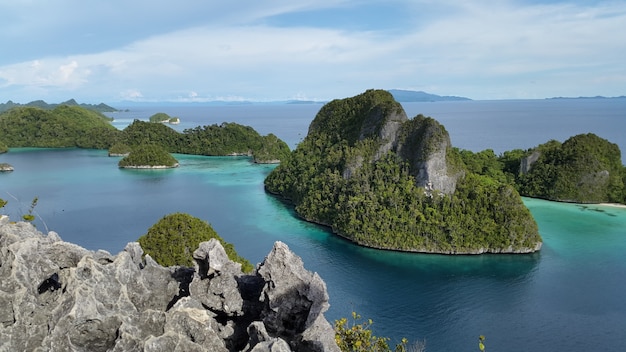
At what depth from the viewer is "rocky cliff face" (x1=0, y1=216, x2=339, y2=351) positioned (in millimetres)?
7809

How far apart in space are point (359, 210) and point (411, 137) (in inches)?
385

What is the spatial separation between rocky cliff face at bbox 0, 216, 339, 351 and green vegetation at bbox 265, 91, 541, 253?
30.3 metres

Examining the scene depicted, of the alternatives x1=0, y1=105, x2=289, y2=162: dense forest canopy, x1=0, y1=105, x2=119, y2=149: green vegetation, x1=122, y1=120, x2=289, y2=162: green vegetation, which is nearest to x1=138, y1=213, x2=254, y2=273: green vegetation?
x1=0, y1=105, x2=289, y2=162: dense forest canopy

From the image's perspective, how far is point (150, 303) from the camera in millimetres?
9195

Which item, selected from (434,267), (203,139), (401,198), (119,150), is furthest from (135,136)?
(434,267)

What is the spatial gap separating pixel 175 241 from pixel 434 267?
1925cm

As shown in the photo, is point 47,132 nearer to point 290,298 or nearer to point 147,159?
point 147,159

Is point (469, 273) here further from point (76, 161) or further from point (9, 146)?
point (9, 146)

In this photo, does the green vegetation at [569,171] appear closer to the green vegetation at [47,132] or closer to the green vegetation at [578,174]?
the green vegetation at [578,174]

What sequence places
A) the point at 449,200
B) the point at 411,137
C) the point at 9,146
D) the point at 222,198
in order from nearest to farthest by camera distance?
1. the point at 449,200
2. the point at 411,137
3. the point at 222,198
4. the point at 9,146

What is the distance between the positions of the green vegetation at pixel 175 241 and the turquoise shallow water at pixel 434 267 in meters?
8.56

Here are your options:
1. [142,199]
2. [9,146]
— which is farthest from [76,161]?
[142,199]

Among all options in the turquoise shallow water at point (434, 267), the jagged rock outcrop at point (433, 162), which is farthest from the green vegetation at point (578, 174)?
the jagged rock outcrop at point (433, 162)

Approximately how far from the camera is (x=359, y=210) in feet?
136
